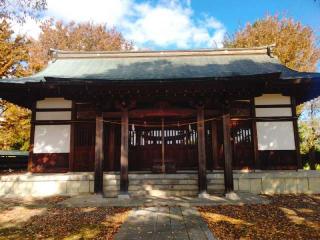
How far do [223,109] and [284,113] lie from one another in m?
3.80

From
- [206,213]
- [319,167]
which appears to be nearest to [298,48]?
[319,167]

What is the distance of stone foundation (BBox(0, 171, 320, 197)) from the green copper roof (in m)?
4.22

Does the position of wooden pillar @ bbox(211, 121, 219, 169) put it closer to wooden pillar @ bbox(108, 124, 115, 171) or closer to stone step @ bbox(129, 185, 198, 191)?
stone step @ bbox(129, 185, 198, 191)

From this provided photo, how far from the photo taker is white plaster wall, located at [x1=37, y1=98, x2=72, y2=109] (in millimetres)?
12102

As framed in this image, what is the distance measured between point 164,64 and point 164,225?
9.50 metres

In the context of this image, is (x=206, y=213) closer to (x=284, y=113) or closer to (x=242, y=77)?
(x=242, y=77)

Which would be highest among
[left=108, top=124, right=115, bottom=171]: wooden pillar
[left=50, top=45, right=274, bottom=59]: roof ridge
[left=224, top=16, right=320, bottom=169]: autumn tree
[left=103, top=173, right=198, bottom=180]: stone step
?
[left=224, top=16, right=320, bottom=169]: autumn tree

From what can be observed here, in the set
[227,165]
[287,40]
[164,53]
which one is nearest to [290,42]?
[287,40]

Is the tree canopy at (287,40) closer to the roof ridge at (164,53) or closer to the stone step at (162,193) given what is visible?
the roof ridge at (164,53)

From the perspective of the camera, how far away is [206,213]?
7438mm

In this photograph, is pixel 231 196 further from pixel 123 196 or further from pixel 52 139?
pixel 52 139

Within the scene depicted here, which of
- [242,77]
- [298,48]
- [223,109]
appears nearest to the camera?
[242,77]

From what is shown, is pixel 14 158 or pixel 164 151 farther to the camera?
pixel 14 158

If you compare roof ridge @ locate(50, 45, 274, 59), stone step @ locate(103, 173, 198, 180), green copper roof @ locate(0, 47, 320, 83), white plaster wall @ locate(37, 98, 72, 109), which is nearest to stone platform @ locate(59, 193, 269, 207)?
stone step @ locate(103, 173, 198, 180)
